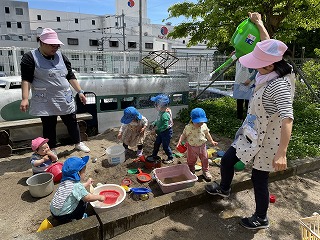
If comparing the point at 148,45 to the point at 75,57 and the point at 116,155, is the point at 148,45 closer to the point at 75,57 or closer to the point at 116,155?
the point at 75,57

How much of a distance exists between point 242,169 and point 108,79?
12.2ft

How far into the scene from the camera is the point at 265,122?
2271 mm

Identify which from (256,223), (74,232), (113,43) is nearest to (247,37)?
(256,223)

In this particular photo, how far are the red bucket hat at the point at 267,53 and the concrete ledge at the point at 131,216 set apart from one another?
1.75 meters

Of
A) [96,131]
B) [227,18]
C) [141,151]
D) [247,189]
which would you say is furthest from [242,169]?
[227,18]

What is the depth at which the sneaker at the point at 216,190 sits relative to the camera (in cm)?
293

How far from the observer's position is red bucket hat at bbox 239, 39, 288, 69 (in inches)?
82.0

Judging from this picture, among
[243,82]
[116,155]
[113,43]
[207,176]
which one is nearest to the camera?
[207,176]

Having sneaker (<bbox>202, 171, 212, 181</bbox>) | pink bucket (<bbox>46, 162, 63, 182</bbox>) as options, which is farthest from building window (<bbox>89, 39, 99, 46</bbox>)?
sneaker (<bbox>202, 171, 212, 181</bbox>)

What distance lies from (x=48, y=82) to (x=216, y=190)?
2.99 metres

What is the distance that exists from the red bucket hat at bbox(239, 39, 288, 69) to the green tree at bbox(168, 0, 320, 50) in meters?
4.32

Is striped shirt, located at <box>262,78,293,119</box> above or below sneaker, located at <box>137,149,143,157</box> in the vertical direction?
above

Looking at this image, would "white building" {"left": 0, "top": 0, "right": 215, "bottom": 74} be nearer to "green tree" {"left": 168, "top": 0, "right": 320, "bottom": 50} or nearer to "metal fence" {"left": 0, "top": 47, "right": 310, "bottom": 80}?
"metal fence" {"left": 0, "top": 47, "right": 310, "bottom": 80}

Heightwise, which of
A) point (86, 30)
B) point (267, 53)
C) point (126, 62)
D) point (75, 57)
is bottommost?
point (267, 53)
